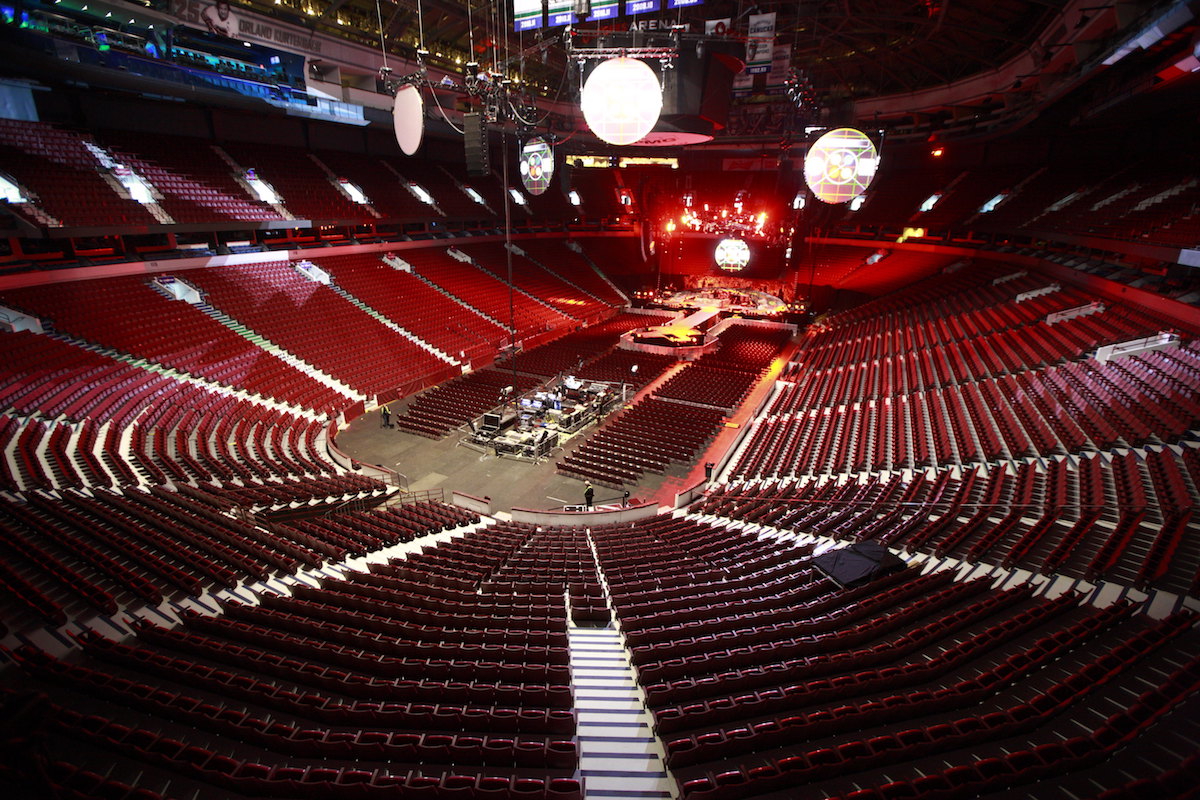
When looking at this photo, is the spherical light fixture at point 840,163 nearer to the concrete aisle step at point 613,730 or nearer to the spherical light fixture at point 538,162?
the spherical light fixture at point 538,162

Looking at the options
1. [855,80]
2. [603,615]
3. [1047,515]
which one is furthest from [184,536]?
[855,80]

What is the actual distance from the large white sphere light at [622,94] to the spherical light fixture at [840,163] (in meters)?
7.13

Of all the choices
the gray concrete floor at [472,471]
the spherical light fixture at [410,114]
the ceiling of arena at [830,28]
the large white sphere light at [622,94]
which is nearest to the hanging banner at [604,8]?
the spherical light fixture at [410,114]

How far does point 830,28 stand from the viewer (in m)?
27.3

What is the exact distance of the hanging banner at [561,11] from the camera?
12.6 metres

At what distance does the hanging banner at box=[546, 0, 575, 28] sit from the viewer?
12625 millimetres

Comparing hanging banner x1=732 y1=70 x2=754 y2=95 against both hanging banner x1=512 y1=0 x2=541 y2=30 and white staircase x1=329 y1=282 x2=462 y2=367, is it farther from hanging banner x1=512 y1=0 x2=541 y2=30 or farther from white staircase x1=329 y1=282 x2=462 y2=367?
white staircase x1=329 y1=282 x2=462 y2=367

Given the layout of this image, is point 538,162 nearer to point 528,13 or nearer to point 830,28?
point 528,13

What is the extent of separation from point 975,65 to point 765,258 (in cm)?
1597

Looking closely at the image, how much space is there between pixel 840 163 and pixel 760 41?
30.8ft

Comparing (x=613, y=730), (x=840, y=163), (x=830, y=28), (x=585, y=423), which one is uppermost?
(x=830, y=28)

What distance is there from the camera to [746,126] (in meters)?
34.1

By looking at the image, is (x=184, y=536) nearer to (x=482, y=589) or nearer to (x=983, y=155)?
(x=482, y=589)

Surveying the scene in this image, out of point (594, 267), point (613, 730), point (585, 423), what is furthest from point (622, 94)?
point (594, 267)
